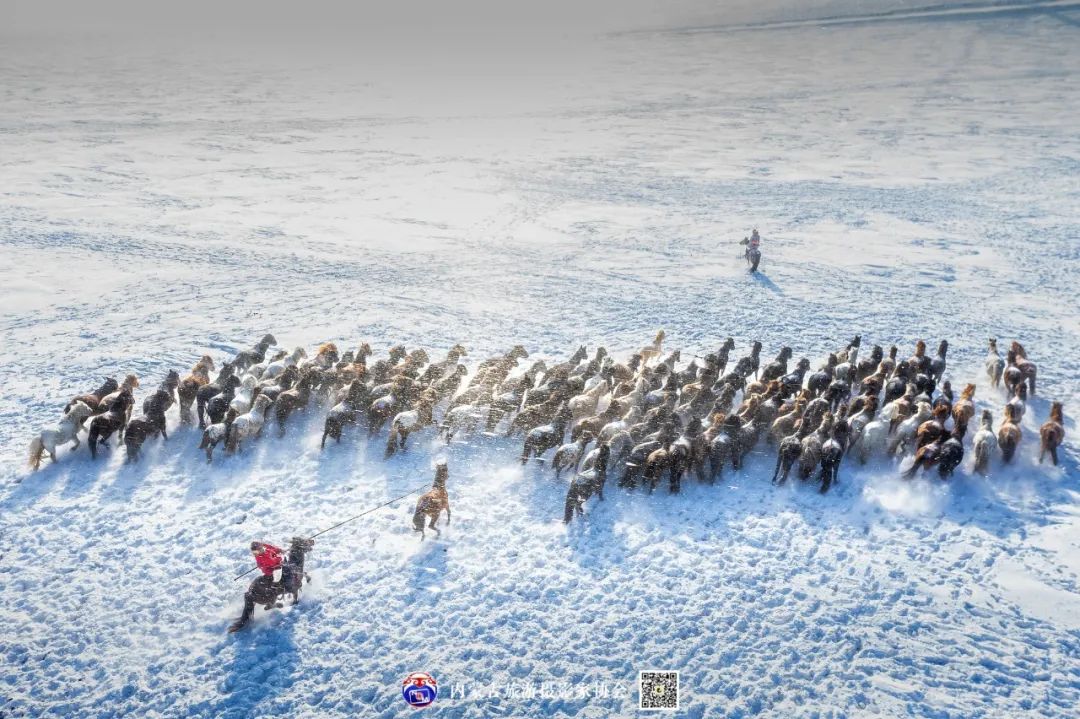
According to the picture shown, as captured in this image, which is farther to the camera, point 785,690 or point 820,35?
point 820,35

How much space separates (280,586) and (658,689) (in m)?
4.23

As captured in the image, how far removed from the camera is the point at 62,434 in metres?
10.9

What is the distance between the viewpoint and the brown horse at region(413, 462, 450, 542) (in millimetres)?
9453

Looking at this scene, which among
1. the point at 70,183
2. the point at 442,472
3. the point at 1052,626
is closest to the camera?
the point at 1052,626

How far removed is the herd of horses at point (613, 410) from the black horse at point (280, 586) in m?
1.49

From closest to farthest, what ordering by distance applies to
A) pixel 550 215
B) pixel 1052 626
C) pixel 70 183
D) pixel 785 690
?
pixel 785 690
pixel 1052 626
pixel 550 215
pixel 70 183

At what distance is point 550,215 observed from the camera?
24.5 meters

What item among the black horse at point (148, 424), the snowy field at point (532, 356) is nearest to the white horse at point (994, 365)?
the snowy field at point (532, 356)

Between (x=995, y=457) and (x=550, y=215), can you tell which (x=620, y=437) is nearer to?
(x=995, y=457)

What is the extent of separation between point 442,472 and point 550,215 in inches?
631

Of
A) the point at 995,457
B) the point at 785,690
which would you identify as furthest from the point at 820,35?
the point at 785,690

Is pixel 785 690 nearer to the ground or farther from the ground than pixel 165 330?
nearer to the ground

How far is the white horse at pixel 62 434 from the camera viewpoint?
A: 10680mm

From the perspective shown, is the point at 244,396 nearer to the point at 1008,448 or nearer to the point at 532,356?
the point at 532,356
